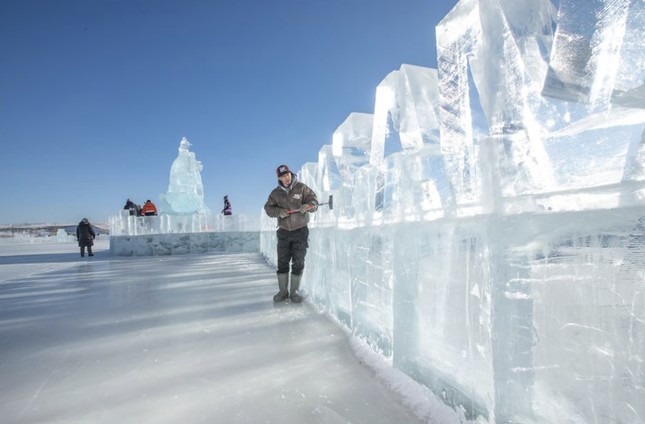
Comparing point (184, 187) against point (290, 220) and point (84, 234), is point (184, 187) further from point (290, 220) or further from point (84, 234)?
point (290, 220)

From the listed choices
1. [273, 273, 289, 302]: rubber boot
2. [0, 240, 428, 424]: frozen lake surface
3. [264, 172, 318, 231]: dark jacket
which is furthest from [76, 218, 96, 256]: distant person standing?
[264, 172, 318, 231]: dark jacket

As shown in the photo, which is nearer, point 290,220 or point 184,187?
point 290,220

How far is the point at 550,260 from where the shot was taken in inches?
36.8

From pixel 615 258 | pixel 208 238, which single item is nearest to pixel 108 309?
pixel 615 258

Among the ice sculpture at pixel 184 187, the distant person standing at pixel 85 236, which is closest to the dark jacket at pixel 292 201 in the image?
the distant person standing at pixel 85 236

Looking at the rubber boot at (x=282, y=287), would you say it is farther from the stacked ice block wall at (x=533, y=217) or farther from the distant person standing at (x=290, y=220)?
the stacked ice block wall at (x=533, y=217)

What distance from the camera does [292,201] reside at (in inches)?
148

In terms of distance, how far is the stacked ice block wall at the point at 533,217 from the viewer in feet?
→ 2.58

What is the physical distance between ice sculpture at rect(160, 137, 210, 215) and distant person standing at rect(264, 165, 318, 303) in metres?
16.3

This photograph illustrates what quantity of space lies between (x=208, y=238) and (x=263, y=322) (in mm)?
12325

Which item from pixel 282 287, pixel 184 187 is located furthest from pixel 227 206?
pixel 282 287

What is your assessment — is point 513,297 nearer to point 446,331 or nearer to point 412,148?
point 446,331

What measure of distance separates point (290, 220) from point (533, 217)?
2.90m

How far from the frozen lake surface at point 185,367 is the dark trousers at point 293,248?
0.39m
